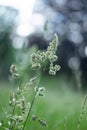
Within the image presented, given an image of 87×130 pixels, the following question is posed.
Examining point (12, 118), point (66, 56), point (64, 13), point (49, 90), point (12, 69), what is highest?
point (12, 69)

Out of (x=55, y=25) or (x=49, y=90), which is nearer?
(x=49, y=90)

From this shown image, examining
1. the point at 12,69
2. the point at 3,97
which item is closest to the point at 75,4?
the point at 3,97

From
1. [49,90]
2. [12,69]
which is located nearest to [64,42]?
[49,90]

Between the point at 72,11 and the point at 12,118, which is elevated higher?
the point at 12,118

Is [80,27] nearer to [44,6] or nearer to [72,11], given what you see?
[72,11]

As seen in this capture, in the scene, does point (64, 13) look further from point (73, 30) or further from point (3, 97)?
point (3, 97)

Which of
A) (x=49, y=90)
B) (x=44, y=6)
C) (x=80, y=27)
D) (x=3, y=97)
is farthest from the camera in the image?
(x=44, y=6)

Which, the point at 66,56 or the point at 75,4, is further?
the point at 75,4

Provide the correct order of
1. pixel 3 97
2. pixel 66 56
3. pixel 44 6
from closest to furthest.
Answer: pixel 3 97
pixel 66 56
pixel 44 6

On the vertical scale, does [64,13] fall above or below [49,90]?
below
